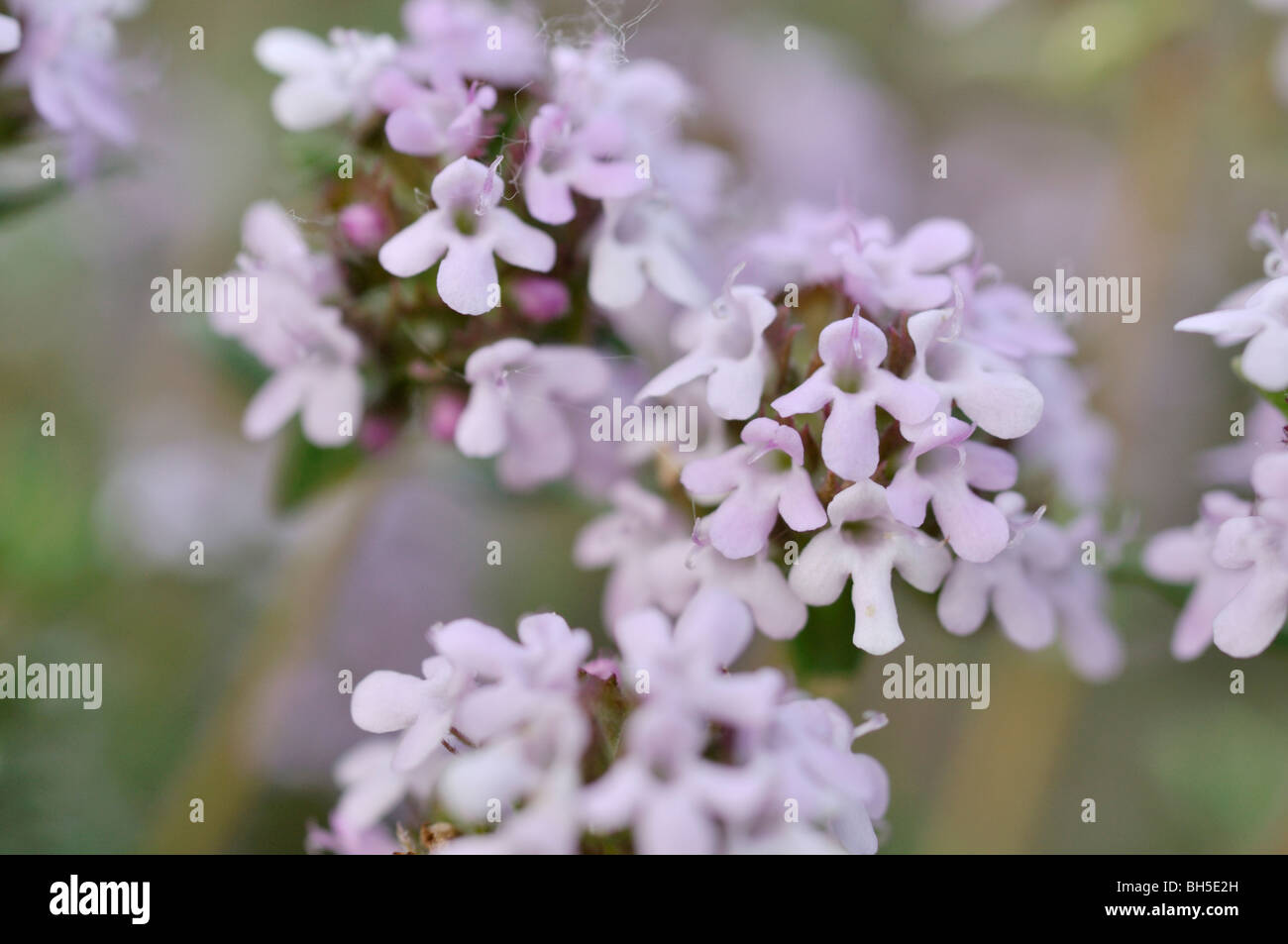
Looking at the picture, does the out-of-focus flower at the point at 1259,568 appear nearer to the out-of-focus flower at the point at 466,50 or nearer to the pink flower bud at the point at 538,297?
the pink flower bud at the point at 538,297

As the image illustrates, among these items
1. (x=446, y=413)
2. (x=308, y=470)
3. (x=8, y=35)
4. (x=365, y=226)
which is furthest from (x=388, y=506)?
(x=8, y=35)

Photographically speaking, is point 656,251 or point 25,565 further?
point 25,565

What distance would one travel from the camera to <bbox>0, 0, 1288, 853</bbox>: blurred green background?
1825mm

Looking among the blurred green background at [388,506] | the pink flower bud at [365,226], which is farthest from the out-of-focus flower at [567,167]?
the blurred green background at [388,506]

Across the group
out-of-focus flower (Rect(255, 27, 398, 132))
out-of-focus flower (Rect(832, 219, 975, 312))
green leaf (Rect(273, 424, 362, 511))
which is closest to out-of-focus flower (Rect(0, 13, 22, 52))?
out-of-focus flower (Rect(255, 27, 398, 132))

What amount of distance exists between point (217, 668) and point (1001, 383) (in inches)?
55.7

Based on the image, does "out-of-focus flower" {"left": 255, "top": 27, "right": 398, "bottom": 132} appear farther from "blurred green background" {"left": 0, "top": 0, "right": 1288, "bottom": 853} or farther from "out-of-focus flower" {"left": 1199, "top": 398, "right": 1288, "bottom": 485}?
"out-of-focus flower" {"left": 1199, "top": 398, "right": 1288, "bottom": 485}

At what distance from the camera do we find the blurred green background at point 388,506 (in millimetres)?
1825

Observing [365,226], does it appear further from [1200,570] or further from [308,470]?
[1200,570]

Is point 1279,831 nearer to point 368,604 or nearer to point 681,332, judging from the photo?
point 681,332

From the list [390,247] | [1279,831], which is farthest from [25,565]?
[1279,831]

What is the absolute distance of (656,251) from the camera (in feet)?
4.57

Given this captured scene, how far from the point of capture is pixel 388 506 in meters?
2.30

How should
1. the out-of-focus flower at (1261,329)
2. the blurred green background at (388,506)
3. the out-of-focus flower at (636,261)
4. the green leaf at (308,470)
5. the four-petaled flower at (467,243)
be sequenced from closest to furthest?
the out-of-focus flower at (1261,329) → the four-petaled flower at (467,243) → the out-of-focus flower at (636,261) → the green leaf at (308,470) → the blurred green background at (388,506)
